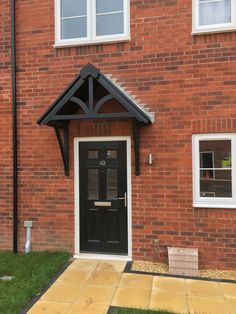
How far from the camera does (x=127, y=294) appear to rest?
455cm

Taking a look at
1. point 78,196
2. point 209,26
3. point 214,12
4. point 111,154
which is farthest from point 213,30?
point 78,196

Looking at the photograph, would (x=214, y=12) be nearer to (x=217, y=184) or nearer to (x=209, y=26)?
(x=209, y=26)

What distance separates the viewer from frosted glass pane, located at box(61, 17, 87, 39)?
609 centimetres

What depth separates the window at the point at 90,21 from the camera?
19.4ft

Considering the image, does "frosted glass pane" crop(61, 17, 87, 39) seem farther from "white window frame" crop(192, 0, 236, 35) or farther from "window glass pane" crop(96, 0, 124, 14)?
"white window frame" crop(192, 0, 236, 35)

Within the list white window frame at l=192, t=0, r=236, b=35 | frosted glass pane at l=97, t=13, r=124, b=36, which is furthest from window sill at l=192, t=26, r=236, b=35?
frosted glass pane at l=97, t=13, r=124, b=36

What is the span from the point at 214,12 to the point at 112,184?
11.7ft

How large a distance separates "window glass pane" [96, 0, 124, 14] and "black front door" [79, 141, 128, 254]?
2.50 m

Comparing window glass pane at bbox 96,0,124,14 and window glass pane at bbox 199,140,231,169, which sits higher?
window glass pane at bbox 96,0,124,14

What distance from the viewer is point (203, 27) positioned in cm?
557

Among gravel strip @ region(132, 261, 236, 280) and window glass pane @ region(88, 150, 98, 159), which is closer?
gravel strip @ region(132, 261, 236, 280)

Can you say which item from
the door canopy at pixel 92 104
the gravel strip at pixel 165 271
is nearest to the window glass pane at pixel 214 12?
the door canopy at pixel 92 104

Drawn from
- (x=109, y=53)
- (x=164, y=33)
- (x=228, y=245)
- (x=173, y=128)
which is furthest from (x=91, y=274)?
(x=164, y=33)

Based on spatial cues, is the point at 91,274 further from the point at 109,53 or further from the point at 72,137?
the point at 109,53
